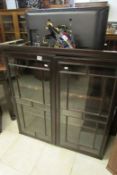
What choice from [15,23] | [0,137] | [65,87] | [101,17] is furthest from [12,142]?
[15,23]

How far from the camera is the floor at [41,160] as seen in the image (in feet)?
4.66

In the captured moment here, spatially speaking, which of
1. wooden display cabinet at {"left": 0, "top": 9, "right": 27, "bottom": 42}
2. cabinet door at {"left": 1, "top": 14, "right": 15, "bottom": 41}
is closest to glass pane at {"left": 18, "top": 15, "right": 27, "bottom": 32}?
wooden display cabinet at {"left": 0, "top": 9, "right": 27, "bottom": 42}

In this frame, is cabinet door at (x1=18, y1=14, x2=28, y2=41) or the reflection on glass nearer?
the reflection on glass

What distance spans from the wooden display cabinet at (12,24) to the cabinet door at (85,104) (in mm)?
2785

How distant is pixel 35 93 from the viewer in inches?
58.3

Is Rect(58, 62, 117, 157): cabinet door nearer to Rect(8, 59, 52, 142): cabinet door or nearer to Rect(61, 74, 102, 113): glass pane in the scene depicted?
Rect(61, 74, 102, 113): glass pane

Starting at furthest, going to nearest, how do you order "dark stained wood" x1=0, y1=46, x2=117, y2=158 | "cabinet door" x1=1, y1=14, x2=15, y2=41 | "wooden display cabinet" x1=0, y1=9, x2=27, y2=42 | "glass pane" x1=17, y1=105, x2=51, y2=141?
"cabinet door" x1=1, y1=14, x2=15, y2=41 → "wooden display cabinet" x1=0, y1=9, x2=27, y2=42 → "glass pane" x1=17, y1=105, x2=51, y2=141 → "dark stained wood" x1=0, y1=46, x2=117, y2=158

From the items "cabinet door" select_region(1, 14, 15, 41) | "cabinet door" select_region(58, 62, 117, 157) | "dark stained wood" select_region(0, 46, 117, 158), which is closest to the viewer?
"dark stained wood" select_region(0, 46, 117, 158)

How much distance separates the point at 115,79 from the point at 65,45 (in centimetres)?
49

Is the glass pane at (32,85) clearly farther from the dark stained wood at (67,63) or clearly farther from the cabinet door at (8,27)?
the cabinet door at (8,27)

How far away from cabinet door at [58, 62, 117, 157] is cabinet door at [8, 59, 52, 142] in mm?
152

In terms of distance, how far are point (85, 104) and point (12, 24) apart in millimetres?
3425

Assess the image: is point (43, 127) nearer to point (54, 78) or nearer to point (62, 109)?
point (62, 109)

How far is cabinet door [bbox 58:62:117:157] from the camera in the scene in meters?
1.14
